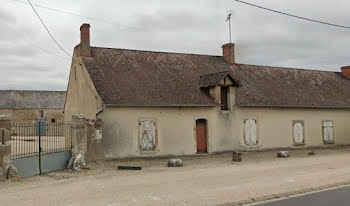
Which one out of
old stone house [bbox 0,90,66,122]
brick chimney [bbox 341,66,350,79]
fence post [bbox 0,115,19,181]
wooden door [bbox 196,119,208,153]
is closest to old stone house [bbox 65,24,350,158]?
wooden door [bbox 196,119,208,153]

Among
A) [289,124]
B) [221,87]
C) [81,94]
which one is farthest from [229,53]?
[81,94]

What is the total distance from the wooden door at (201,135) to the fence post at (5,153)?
10344 mm

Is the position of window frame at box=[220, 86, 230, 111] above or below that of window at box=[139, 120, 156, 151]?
above

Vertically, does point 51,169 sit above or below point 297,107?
below

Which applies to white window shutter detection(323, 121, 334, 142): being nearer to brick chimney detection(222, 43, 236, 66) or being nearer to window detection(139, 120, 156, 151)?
brick chimney detection(222, 43, 236, 66)

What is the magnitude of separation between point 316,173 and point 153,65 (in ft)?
38.3

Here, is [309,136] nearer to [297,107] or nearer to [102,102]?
[297,107]

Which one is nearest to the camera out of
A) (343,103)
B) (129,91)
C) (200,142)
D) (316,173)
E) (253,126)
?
(316,173)

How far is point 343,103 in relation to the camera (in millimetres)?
24797

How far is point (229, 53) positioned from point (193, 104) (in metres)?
7.24

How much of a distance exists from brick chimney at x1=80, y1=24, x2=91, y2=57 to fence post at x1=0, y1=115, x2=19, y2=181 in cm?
880

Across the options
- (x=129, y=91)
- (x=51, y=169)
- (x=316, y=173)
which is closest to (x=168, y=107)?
(x=129, y=91)

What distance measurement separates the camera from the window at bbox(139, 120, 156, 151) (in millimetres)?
17906

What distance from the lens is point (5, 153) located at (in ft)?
36.6
